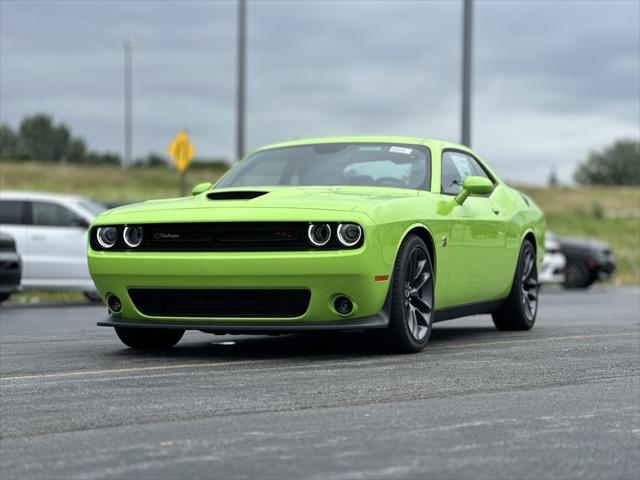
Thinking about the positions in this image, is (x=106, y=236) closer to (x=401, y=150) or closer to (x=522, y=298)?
(x=401, y=150)

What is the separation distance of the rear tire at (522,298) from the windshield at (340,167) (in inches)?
65.5

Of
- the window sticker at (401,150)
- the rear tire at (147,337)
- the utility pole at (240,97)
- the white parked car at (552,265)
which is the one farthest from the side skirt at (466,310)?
the white parked car at (552,265)

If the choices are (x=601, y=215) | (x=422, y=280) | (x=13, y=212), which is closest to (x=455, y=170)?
(x=422, y=280)

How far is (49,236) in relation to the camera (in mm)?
17656

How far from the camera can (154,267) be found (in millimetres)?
7699

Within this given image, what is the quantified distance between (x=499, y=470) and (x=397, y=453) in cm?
42

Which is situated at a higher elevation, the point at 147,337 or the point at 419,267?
the point at 419,267

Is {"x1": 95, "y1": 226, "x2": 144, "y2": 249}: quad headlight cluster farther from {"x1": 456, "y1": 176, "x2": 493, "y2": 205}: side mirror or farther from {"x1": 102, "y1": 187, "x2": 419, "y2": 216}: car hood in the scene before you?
{"x1": 456, "y1": 176, "x2": 493, "y2": 205}: side mirror

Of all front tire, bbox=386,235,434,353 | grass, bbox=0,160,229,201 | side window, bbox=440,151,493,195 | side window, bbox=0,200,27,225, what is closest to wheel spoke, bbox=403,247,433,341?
front tire, bbox=386,235,434,353

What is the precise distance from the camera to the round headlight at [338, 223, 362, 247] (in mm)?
7477

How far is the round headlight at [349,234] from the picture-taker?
7.48 meters

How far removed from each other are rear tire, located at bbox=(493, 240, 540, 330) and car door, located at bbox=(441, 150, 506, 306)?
34 cm

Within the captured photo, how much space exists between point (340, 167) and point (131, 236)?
177cm

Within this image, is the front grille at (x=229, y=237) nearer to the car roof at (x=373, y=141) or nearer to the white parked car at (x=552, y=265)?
the car roof at (x=373, y=141)
